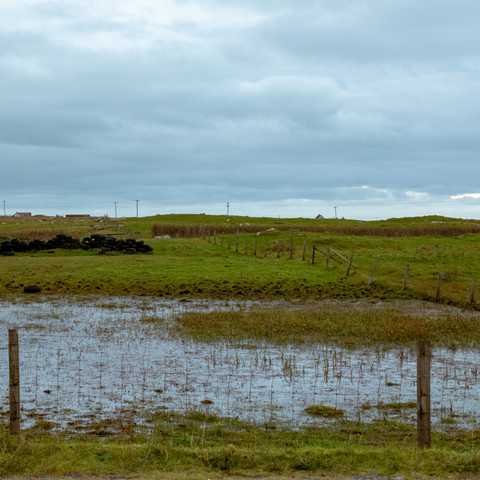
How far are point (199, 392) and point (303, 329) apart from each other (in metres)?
10.9

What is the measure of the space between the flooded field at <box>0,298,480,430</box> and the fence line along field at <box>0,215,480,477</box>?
0.22 feet

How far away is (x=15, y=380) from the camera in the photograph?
43.3 ft

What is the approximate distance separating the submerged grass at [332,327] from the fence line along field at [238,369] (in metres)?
0.11

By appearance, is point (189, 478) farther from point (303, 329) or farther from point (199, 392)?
point (303, 329)

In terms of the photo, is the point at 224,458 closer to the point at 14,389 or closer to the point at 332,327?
the point at 14,389

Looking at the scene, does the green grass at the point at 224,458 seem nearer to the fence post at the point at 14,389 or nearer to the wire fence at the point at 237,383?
the fence post at the point at 14,389

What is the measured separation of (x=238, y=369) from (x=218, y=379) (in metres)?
1.40

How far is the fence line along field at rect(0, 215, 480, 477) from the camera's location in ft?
38.8

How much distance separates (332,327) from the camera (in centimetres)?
2919

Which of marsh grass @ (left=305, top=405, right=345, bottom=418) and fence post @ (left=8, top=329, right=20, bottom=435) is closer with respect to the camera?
fence post @ (left=8, top=329, right=20, bottom=435)

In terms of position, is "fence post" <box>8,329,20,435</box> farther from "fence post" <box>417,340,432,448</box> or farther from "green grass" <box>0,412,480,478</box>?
"fence post" <box>417,340,432,448</box>

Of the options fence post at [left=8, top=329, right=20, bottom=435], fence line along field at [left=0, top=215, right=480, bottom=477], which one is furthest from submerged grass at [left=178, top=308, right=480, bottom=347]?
fence post at [left=8, top=329, right=20, bottom=435]

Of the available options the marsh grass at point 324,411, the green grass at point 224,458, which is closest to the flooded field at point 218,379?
the marsh grass at point 324,411

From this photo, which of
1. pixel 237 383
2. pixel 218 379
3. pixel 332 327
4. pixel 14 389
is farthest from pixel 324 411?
pixel 332 327
